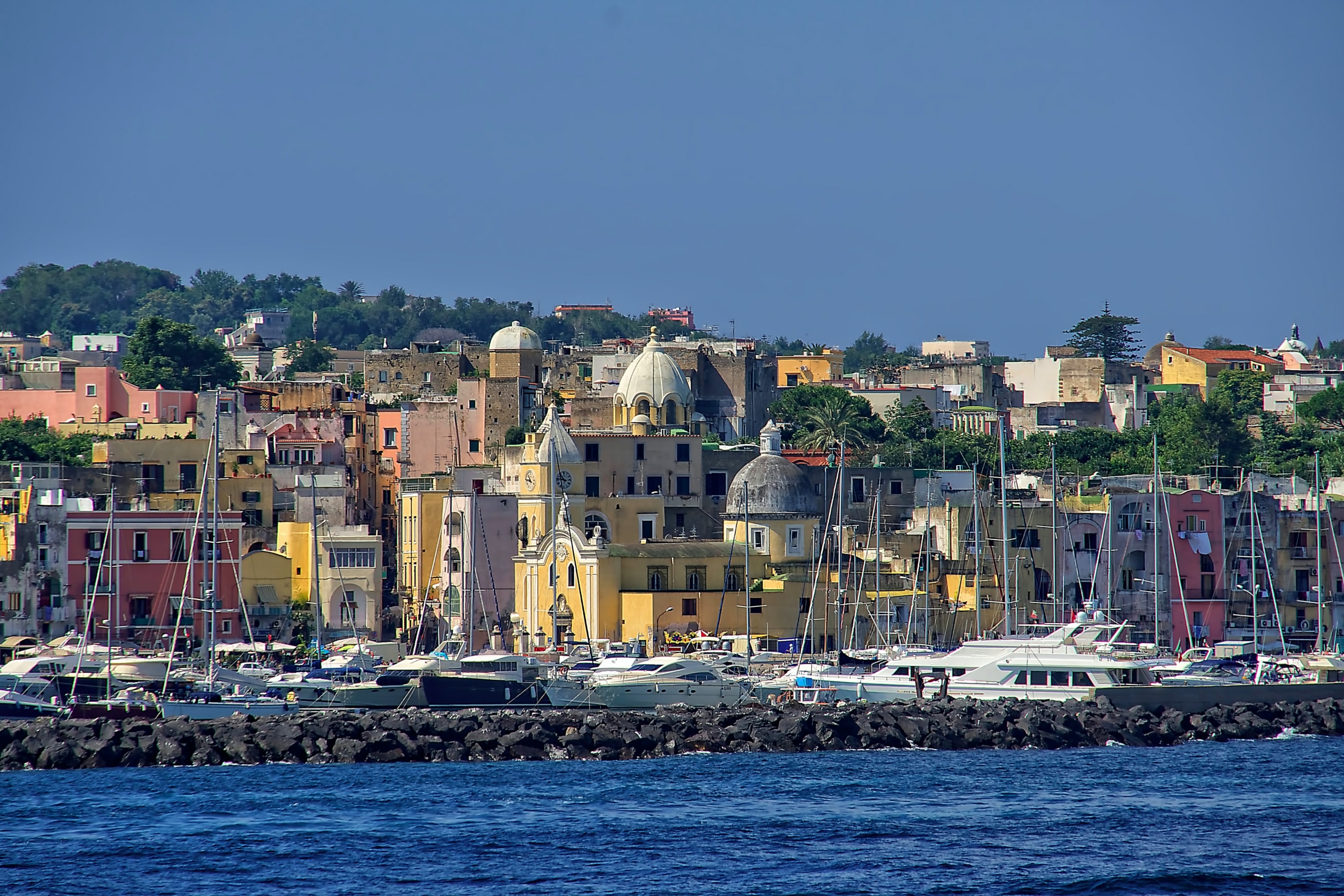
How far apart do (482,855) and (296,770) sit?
1152 centimetres

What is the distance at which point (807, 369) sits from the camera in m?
127

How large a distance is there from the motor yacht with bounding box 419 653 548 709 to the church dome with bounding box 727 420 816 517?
50.1 feet

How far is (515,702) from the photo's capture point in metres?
61.9

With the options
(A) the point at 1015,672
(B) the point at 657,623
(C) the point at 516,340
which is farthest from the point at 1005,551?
(C) the point at 516,340

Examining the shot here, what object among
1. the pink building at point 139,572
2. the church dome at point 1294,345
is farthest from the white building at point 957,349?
the pink building at point 139,572

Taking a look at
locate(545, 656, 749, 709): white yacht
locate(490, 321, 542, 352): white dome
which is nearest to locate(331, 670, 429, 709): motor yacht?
locate(545, 656, 749, 709): white yacht

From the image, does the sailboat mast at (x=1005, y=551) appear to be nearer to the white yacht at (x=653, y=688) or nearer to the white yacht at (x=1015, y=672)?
the white yacht at (x=1015, y=672)

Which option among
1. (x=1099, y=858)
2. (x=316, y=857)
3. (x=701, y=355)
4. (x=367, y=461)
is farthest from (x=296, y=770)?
(x=701, y=355)

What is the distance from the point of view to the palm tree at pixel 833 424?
315ft

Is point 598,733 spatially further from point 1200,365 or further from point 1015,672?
point 1200,365

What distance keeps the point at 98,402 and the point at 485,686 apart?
44.1 meters

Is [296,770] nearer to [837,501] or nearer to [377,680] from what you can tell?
[377,680]

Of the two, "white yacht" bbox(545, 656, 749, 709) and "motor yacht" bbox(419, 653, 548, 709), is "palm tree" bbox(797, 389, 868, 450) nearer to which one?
"white yacht" bbox(545, 656, 749, 709)

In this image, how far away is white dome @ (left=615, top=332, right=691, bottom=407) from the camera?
286 ft
